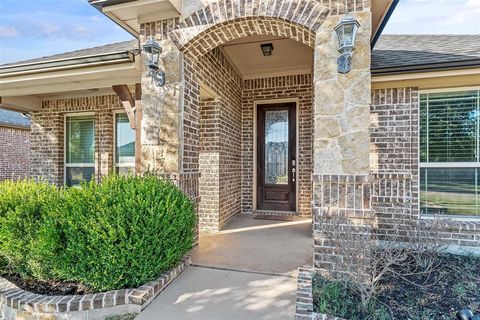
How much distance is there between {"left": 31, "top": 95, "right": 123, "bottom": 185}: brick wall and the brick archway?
A: 11.3 feet

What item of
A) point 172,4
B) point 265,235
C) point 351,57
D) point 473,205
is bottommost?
point 265,235

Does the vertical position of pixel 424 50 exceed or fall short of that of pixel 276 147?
it exceeds it

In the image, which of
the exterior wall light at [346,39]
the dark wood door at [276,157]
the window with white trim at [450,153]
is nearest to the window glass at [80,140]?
the dark wood door at [276,157]

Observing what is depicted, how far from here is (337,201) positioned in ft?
9.07

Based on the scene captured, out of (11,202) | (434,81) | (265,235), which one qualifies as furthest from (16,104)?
(434,81)

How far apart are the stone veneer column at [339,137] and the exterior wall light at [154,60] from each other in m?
1.98

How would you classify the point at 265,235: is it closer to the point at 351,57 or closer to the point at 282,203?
A: the point at 282,203

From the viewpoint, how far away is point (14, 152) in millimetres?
10180

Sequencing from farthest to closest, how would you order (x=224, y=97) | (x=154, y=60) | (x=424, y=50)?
1. (x=224, y=97)
2. (x=424, y=50)
3. (x=154, y=60)

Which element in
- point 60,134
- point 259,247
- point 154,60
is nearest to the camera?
point 154,60

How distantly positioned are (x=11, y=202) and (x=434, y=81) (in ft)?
19.6

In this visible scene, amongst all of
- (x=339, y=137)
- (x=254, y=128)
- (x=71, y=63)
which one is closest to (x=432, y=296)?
(x=339, y=137)

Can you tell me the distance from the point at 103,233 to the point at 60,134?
5.26 m

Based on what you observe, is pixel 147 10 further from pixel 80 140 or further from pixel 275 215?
pixel 275 215
